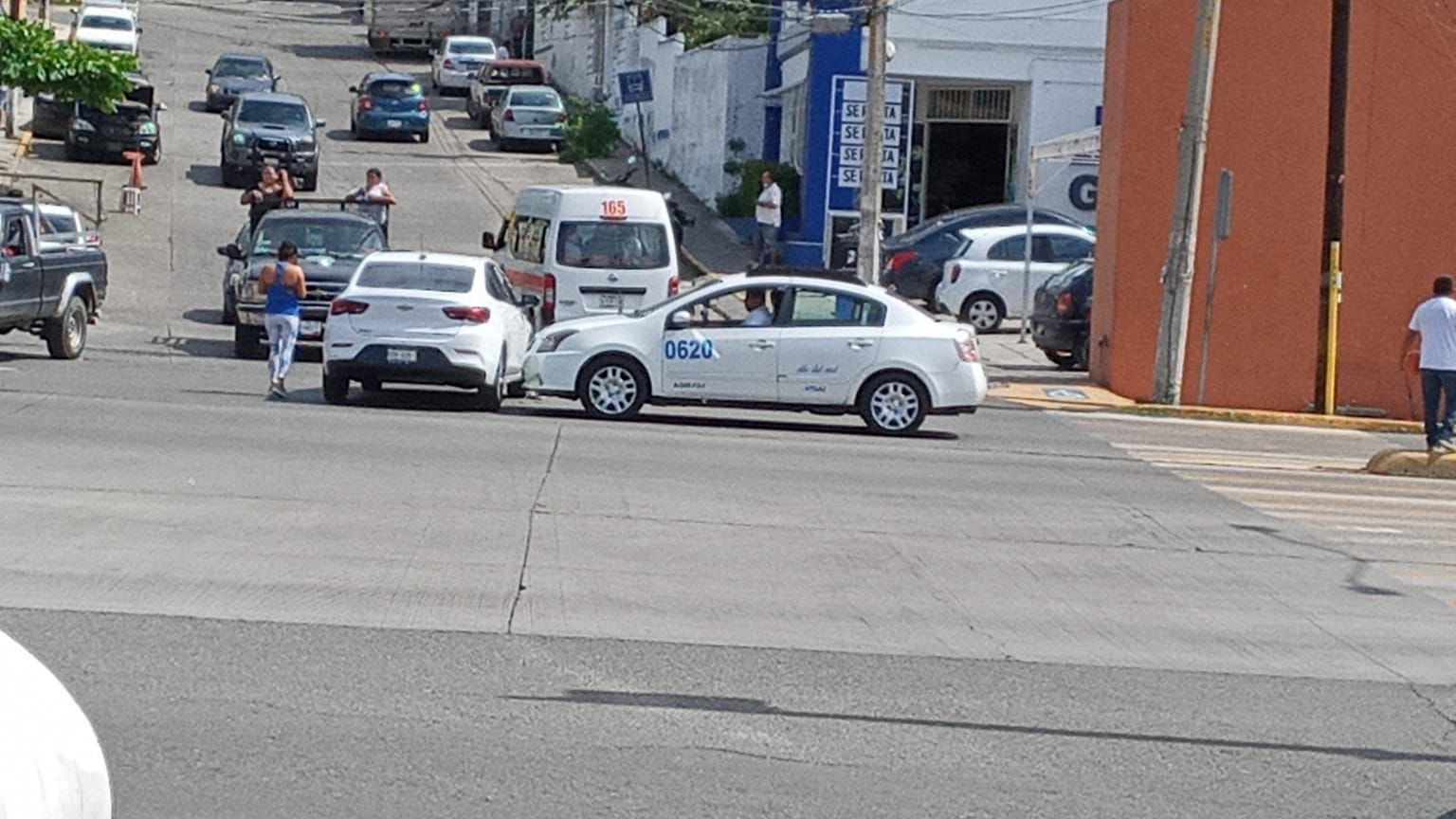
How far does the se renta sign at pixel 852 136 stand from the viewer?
3588 centimetres

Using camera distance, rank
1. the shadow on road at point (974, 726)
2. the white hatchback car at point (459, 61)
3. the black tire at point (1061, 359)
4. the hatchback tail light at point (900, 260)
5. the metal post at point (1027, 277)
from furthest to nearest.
→ the white hatchback car at point (459, 61) < the hatchback tail light at point (900, 260) < the metal post at point (1027, 277) < the black tire at point (1061, 359) < the shadow on road at point (974, 726)

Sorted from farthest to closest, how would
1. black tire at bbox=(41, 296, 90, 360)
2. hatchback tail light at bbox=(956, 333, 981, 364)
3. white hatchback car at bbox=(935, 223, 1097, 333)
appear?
1. white hatchback car at bbox=(935, 223, 1097, 333)
2. black tire at bbox=(41, 296, 90, 360)
3. hatchback tail light at bbox=(956, 333, 981, 364)

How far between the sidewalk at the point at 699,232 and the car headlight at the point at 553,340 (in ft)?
50.3

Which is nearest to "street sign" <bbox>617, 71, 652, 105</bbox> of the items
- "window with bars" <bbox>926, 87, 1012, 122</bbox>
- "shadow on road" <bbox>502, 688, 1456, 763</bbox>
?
"window with bars" <bbox>926, 87, 1012, 122</bbox>

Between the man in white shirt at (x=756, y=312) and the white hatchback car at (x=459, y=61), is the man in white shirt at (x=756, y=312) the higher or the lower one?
the lower one

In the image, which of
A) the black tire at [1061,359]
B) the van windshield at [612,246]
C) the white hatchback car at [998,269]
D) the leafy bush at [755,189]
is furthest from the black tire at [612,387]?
the leafy bush at [755,189]

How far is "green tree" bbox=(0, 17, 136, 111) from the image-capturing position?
30.5 meters

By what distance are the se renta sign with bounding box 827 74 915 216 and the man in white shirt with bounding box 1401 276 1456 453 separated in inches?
647

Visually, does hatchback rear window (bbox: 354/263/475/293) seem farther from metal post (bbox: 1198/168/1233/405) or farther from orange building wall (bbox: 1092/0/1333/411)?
orange building wall (bbox: 1092/0/1333/411)

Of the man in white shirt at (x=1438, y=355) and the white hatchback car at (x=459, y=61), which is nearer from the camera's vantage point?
the man in white shirt at (x=1438, y=355)

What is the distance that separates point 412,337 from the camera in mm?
20312

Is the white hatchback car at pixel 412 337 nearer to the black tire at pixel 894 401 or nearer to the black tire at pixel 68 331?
the black tire at pixel 894 401

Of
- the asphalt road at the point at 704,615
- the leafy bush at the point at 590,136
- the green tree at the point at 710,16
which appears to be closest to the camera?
the asphalt road at the point at 704,615

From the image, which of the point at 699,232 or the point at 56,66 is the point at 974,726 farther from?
the point at 699,232
